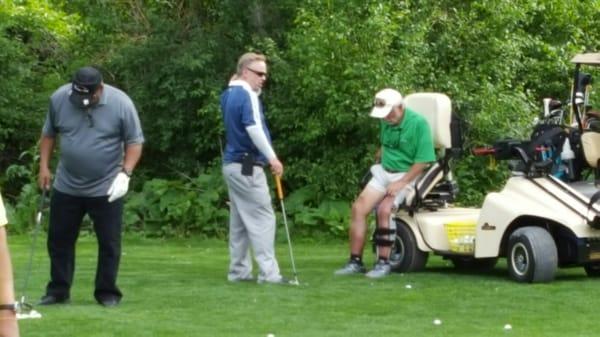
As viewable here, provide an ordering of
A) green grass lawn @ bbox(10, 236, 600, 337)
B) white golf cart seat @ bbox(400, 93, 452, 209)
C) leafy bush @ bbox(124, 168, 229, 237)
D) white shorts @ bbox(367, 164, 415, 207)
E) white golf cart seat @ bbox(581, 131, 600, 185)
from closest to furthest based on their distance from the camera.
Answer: green grass lawn @ bbox(10, 236, 600, 337) → white golf cart seat @ bbox(581, 131, 600, 185) → white shorts @ bbox(367, 164, 415, 207) → white golf cart seat @ bbox(400, 93, 452, 209) → leafy bush @ bbox(124, 168, 229, 237)

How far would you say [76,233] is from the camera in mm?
9773

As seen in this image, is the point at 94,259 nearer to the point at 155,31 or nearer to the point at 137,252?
the point at 137,252

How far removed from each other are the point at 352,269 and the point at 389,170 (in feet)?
2.82

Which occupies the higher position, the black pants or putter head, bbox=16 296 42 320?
the black pants

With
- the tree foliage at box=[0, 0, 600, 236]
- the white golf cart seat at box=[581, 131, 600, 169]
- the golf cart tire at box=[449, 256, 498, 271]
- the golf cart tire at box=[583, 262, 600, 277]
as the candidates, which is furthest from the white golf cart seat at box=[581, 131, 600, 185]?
the tree foliage at box=[0, 0, 600, 236]

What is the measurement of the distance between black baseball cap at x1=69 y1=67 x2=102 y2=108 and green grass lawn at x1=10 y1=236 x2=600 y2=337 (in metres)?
1.37

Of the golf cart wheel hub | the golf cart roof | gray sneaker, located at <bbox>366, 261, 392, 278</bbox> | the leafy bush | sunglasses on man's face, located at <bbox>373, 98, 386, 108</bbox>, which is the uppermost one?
the golf cart roof

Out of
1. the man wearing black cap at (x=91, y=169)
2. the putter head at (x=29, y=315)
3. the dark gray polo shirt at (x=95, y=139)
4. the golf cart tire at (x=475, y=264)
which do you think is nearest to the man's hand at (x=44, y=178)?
the man wearing black cap at (x=91, y=169)

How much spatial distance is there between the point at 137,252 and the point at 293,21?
201 inches

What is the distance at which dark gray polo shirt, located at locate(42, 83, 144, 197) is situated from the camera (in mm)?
9523

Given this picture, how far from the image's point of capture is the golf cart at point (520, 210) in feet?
35.3

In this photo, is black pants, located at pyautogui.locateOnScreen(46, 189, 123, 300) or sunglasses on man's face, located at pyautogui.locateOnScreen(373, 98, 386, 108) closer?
black pants, located at pyautogui.locateOnScreen(46, 189, 123, 300)

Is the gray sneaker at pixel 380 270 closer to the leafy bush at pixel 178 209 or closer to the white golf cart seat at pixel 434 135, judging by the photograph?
the white golf cart seat at pixel 434 135

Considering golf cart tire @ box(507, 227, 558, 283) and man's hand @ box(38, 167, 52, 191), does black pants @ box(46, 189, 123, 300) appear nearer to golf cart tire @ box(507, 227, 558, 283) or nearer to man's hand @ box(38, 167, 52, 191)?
man's hand @ box(38, 167, 52, 191)
